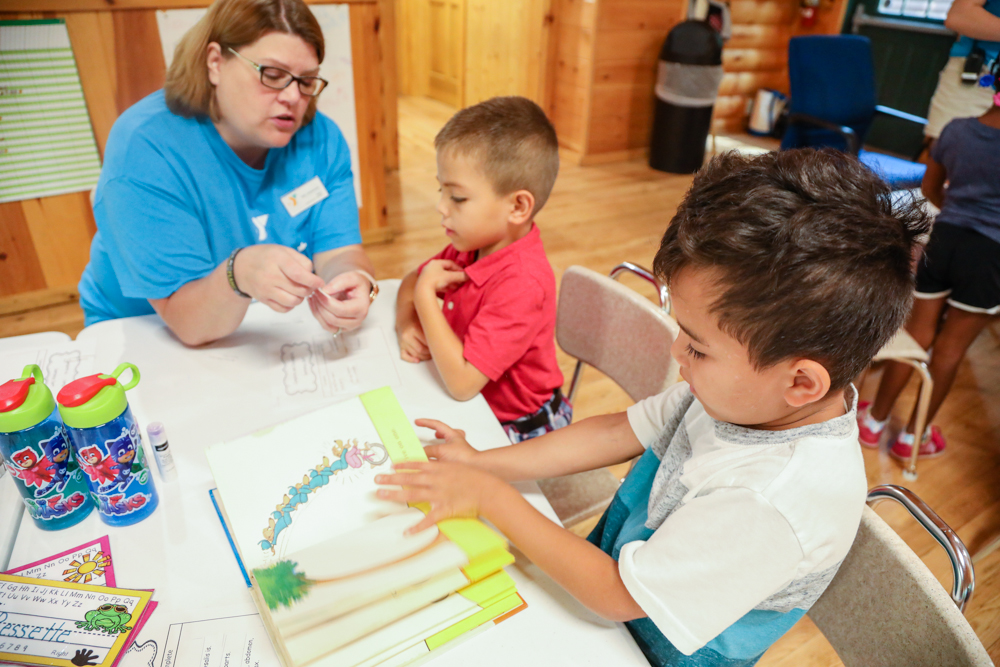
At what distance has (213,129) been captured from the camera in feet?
3.92

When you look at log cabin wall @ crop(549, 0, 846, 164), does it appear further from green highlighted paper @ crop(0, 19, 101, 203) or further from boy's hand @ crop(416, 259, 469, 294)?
boy's hand @ crop(416, 259, 469, 294)

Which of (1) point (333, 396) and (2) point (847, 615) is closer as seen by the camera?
(2) point (847, 615)

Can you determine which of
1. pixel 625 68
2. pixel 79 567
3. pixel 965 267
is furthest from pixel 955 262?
pixel 625 68

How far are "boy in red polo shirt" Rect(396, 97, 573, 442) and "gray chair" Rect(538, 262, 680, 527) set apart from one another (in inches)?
5.3

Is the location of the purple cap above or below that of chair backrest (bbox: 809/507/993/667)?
above

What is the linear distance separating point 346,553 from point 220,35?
39.4 inches

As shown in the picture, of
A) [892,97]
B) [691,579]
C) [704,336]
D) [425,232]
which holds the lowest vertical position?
[425,232]

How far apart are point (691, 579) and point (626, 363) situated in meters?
0.66

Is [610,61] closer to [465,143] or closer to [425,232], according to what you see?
[425,232]

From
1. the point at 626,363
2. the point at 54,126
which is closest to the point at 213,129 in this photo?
the point at 626,363

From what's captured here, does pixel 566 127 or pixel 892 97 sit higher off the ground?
pixel 892 97

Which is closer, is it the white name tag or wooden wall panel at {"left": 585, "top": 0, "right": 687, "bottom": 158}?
the white name tag

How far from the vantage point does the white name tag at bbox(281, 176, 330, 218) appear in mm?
1319

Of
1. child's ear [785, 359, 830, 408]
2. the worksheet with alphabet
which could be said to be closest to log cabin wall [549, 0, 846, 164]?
child's ear [785, 359, 830, 408]
